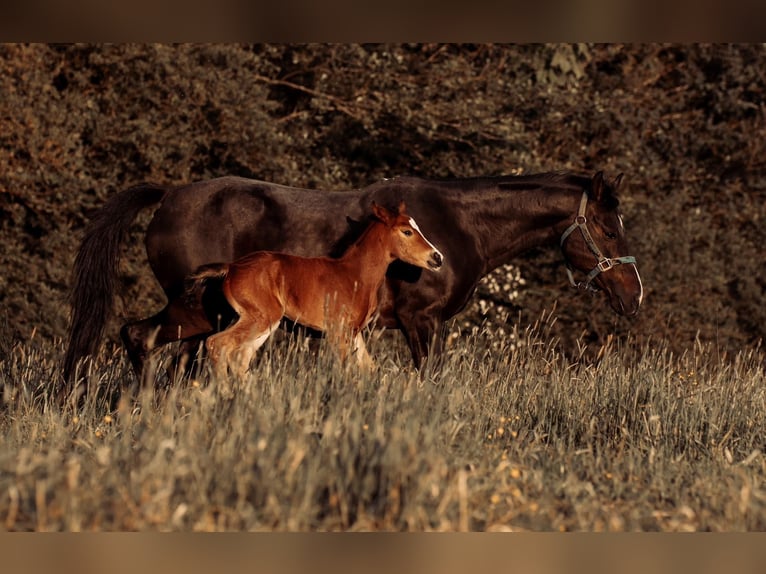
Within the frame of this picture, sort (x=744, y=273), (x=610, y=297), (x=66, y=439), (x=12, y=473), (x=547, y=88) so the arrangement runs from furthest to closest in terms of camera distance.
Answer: (x=744, y=273) → (x=547, y=88) → (x=610, y=297) → (x=66, y=439) → (x=12, y=473)

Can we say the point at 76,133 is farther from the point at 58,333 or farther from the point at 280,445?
the point at 280,445

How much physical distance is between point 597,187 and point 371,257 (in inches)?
79.4

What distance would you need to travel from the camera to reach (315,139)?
49.8 feet

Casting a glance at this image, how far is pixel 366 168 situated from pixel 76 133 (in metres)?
3.95

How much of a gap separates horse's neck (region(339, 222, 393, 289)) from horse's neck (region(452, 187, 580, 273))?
132 centimetres

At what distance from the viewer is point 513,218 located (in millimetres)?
8562

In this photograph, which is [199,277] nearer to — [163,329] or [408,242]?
[163,329]

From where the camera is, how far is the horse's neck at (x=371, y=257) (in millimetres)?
7426

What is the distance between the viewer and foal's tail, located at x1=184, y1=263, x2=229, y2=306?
702 centimetres

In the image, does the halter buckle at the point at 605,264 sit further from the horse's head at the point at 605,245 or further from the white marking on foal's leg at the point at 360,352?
the white marking on foal's leg at the point at 360,352

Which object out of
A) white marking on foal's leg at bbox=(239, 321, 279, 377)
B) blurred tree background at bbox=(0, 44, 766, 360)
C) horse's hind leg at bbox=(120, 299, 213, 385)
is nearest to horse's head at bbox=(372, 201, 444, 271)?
white marking on foal's leg at bbox=(239, 321, 279, 377)

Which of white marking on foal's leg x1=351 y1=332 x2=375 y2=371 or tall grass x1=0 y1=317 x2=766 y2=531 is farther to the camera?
white marking on foal's leg x1=351 y1=332 x2=375 y2=371

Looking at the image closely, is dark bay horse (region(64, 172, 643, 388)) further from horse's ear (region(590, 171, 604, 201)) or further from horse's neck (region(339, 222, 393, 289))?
horse's neck (region(339, 222, 393, 289))

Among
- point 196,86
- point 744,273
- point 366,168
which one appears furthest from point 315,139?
point 744,273
